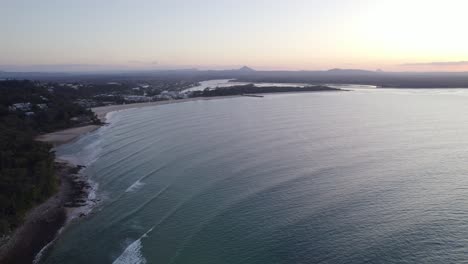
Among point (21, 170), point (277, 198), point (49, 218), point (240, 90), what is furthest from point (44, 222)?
point (240, 90)

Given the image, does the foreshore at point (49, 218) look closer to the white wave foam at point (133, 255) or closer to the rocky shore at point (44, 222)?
the rocky shore at point (44, 222)

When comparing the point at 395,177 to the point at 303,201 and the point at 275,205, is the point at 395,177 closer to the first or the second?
the point at 303,201

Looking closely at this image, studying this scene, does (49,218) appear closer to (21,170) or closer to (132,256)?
(21,170)

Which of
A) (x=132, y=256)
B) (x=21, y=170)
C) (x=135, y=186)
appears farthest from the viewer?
(x=135, y=186)

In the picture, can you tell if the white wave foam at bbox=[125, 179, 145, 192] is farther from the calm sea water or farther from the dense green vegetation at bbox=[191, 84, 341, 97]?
the dense green vegetation at bbox=[191, 84, 341, 97]

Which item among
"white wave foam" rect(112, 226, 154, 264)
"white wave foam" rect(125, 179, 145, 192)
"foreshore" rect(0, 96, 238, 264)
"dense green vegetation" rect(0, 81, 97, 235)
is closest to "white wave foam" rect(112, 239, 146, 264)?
"white wave foam" rect(112, 226, 154, 264)

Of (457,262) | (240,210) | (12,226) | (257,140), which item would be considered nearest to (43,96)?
(257,140)

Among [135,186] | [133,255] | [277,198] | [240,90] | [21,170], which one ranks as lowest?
[133,255]
